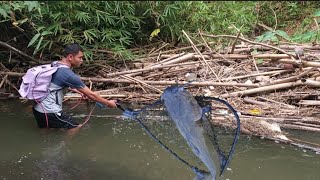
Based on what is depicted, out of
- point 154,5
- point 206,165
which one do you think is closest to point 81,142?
point 206,165

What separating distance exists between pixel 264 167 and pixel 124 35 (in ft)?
14.7

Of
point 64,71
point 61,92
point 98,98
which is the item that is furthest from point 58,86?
point 98,98

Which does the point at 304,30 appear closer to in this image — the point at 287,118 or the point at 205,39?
the point at 205,39

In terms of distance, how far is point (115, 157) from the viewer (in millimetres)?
5129

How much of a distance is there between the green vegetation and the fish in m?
3.23

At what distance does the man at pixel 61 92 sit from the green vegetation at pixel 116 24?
1488mm

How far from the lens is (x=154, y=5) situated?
8.49 m

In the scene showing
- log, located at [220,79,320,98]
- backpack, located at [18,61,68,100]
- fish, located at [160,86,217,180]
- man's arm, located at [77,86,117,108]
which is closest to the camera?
fish, located at [160,86,217,180]

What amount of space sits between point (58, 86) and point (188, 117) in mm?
2141

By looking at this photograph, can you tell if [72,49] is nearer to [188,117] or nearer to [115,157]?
[115,157]

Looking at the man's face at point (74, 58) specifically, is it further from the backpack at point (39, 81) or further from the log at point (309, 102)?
the log at point (309, 102)

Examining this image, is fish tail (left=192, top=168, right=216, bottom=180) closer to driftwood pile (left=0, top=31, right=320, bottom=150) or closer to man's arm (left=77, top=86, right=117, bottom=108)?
man's arm (left=77, top=86, right=117, bottom=108)

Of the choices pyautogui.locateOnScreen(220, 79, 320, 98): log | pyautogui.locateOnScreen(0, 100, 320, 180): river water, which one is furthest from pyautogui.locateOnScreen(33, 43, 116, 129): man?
pyautogui.locateOnScreen(220, 79, 320, 98): log

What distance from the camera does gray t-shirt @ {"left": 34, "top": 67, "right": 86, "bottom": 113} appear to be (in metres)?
5.20
